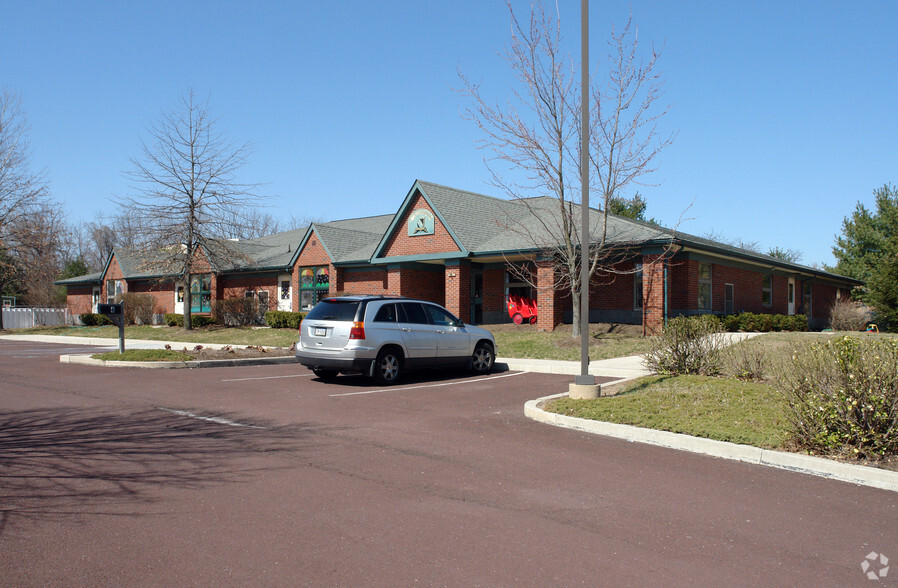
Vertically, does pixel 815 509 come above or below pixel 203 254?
below

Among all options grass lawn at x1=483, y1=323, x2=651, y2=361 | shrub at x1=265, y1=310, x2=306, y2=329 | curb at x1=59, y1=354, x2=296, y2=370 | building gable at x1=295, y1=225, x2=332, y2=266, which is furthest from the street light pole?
building gable at x1=295, y1=225, x2=332, y2=266

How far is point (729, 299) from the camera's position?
2694cm

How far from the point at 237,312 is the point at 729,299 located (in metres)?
25.0

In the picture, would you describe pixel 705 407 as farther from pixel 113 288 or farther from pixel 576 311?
pixel 113 288

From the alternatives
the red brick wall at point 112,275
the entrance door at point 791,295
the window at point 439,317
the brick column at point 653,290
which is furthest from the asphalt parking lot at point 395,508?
the red brick wall at point 112,275

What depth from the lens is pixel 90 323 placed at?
43.6 meters

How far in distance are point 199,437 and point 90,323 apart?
136 ft

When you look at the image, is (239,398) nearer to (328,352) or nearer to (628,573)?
(328,352)

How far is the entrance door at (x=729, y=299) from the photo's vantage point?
1046 inches

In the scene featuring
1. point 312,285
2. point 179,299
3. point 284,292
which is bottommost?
point 179,299

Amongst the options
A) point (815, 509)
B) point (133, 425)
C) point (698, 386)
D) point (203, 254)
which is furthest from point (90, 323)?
point (815, 509)

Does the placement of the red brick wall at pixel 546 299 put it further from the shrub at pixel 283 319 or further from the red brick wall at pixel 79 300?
the red brick wall at pixel 79 300

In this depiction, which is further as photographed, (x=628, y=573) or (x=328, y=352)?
(x=328, y=352)

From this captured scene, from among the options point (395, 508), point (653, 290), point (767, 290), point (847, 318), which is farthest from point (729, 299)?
point (395, 508)
